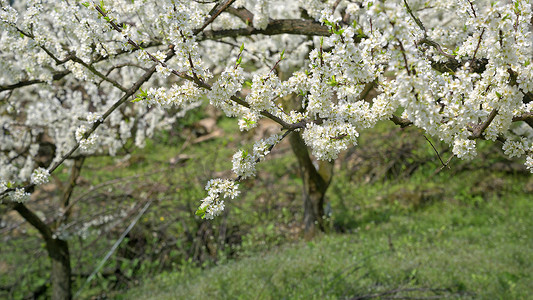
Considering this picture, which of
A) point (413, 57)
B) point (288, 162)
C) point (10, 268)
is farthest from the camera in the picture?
point (288, 162)

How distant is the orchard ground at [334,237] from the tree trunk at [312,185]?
9.0 inches

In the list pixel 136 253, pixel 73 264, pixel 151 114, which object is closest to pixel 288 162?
pixel 151 114

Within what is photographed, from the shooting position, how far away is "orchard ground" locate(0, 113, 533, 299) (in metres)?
4.59

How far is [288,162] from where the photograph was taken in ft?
30.4

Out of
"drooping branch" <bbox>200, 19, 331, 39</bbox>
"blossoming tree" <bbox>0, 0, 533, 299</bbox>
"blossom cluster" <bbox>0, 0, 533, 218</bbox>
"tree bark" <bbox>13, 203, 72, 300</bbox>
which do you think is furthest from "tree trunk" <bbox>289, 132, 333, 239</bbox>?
"tree bark" <bbox>13, 203, 72, 300</bbox>

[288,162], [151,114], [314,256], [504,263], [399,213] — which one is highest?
[151,114]

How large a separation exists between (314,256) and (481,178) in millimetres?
Answer: 3762

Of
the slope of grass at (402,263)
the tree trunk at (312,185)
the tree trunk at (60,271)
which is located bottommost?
the slope of grass at (402,263)

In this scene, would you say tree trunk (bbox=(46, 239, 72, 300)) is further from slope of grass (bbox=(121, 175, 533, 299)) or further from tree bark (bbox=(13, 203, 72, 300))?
slope of grass (bbox=(121, 175, 533, 299))

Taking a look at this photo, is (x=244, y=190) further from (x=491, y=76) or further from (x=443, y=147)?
(x=491, y=76)

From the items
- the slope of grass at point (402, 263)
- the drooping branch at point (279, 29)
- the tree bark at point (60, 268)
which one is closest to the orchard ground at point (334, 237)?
the slope of grass at point (402, 263)

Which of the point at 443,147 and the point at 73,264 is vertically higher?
the point at 443,147

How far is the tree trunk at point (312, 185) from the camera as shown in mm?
5895

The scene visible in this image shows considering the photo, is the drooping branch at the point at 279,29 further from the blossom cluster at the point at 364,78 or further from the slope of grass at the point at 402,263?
the slope of grass at the point at 402,263
